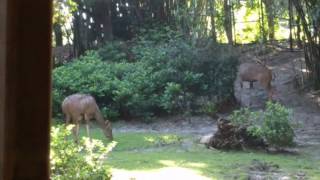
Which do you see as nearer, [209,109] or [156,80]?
[209,109]

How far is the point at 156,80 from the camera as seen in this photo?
49.6 ft

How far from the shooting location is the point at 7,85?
→ 3.49 ft

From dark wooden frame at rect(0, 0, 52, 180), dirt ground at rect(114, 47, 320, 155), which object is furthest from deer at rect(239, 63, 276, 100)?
dark wooden frame at rect(0, 0, 52, 180)

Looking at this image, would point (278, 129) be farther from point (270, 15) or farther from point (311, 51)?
point (270, 15)

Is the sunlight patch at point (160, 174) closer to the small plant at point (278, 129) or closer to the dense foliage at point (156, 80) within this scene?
the small plant at point (278, 129)

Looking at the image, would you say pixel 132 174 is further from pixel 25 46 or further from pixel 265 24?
pixel 265 24

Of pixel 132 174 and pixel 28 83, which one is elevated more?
pixel 28 83

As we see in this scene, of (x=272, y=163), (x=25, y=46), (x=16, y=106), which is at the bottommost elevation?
(x=272, y=163)

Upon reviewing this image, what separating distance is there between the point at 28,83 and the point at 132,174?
6547 mm

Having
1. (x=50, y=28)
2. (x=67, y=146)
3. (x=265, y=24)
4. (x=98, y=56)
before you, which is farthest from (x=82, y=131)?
(x=50, y=28)

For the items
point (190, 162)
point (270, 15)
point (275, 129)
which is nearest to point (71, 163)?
point (190, 162)

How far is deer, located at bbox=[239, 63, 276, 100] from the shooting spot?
15191 mm

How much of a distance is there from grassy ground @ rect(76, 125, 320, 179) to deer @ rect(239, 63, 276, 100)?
4939mm

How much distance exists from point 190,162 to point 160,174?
1.06 meters
